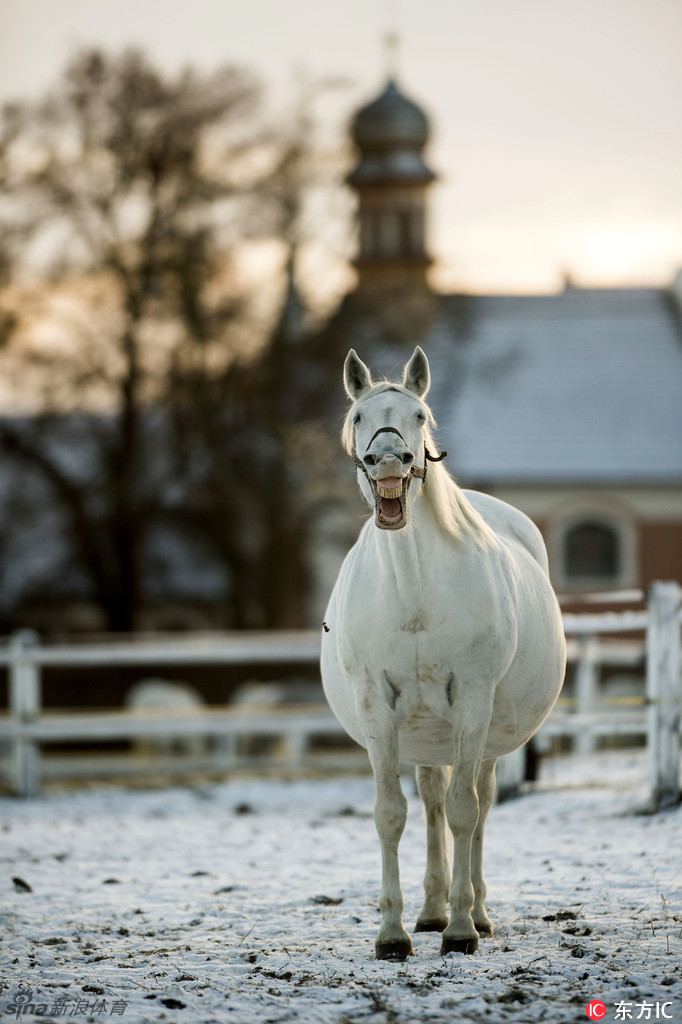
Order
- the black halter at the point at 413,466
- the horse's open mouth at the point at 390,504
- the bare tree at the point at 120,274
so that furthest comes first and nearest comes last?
the bare tree at the point at 120,274 < the black halter at the point at 413,466 < the horse's open mouth at the point at 390,504

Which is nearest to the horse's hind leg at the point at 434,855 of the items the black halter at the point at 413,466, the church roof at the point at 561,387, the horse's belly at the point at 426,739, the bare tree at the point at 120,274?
the horse's belly at the point at 426,739

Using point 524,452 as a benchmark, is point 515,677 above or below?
below

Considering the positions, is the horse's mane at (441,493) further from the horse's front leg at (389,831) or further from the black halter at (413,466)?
the horse's front leg at (389,831)

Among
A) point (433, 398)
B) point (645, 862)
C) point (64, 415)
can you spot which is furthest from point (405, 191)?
point (645, 862)

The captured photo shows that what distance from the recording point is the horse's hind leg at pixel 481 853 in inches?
224

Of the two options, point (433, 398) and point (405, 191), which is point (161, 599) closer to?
point (433, 398)

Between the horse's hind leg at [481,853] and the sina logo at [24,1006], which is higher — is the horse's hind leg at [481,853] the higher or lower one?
the higher one

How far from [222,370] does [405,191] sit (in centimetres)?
1716

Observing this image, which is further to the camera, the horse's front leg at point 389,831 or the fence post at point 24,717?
the fence post at point 24,717

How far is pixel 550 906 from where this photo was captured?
6.22 metres

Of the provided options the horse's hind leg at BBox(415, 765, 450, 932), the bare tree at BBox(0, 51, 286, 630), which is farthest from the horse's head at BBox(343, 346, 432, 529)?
the bare tree at BBox(0, 51, 286, 630)

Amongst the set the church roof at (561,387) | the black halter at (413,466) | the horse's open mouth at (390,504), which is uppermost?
the church roof at (561,387)

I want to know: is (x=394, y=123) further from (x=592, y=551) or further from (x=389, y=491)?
(x=389, y=491)

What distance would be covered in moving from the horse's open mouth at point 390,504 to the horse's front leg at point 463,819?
938mm
